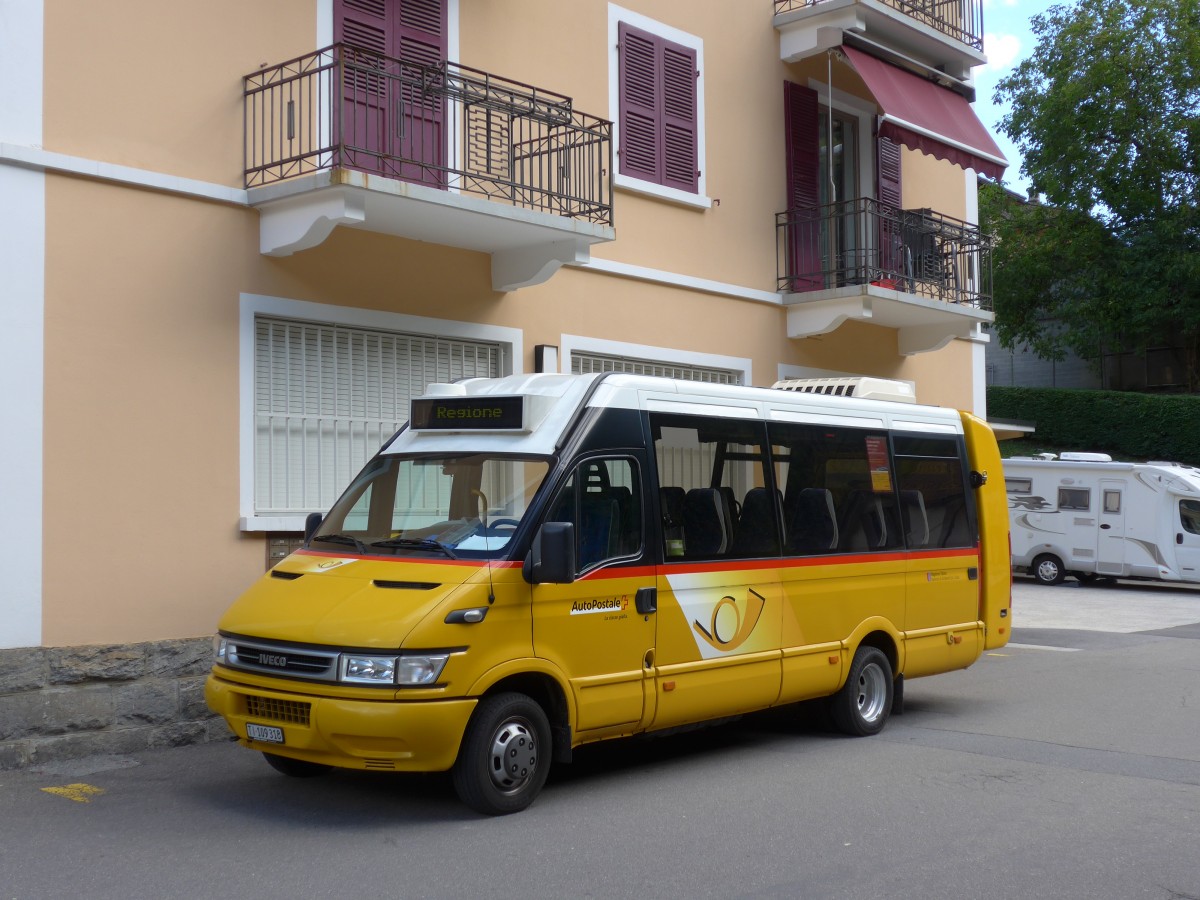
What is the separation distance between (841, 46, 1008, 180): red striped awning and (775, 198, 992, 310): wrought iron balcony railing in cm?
89

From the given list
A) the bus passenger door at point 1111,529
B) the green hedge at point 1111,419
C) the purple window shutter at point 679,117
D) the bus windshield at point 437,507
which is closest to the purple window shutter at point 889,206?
the purple window shutter at point 679,117

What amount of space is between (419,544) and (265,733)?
136 centimetres

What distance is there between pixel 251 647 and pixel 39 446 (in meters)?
2.91

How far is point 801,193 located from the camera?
16.3 m

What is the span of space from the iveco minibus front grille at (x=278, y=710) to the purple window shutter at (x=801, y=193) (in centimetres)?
1008

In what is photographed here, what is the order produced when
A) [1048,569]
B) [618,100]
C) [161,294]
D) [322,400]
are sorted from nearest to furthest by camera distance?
[161,294], [322,400], [618,100], [1048,569]

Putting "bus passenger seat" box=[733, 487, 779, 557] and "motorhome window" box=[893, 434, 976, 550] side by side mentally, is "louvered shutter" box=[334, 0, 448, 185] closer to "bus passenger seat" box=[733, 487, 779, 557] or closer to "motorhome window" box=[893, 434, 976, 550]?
"bus passenger seat" box=[733, 487, 779, 557]

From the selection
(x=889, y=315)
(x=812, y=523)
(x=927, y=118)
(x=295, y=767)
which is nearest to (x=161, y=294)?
(x=295, y=767)

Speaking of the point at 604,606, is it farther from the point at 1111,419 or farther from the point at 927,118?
the point at 1111,419

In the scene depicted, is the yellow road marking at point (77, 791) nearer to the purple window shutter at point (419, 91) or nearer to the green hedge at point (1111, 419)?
the purple window shutter at point (419, 91)

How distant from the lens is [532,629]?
24.7ft

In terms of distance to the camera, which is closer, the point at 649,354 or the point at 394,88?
the point at 394,88

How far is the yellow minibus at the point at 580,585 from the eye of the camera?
23.4 ft

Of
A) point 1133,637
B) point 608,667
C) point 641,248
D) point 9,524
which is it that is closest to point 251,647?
point 608,667
